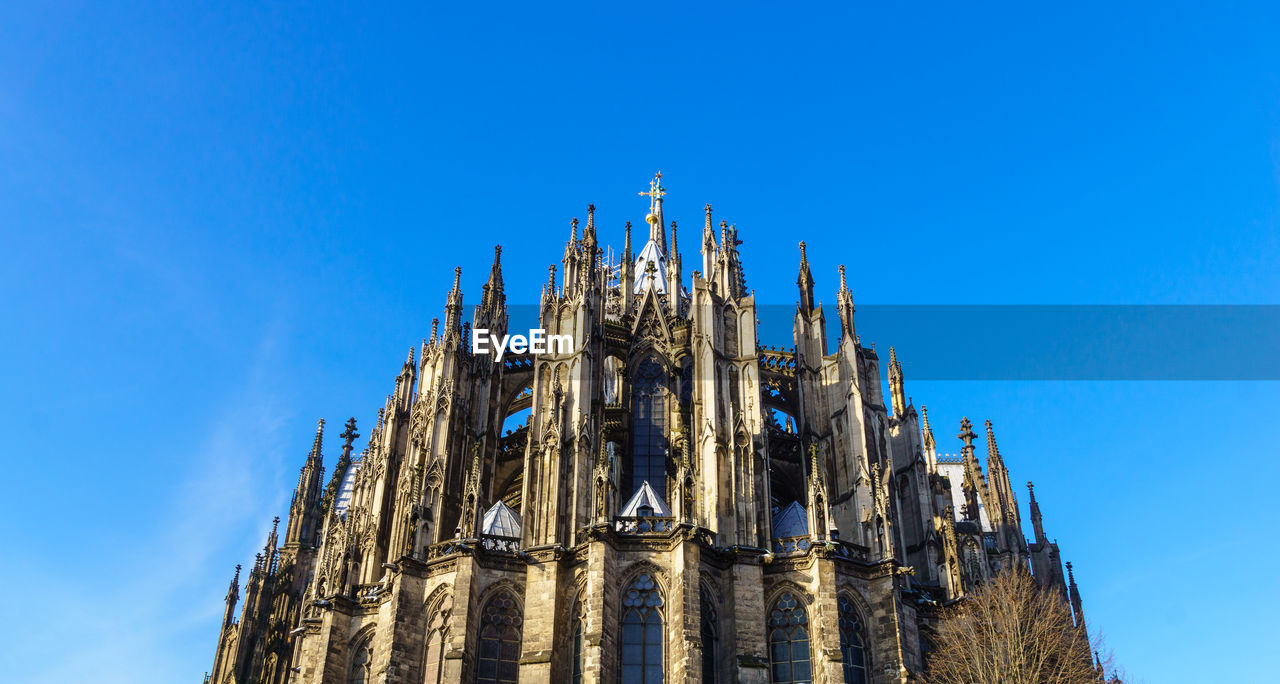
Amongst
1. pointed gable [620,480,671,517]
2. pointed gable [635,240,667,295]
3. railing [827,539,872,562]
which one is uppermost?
pointed gable [635,240,667,295]

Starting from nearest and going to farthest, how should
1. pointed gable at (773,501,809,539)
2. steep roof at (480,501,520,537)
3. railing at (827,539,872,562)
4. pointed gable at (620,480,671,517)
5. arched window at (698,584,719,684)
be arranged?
arched window at (698,584,719,684)
railing at (827,539,872,562)
pointed gable at (620,480,671,517)
steep roof at (480,501,520,537)
pointed gable at (773,501,809,539)

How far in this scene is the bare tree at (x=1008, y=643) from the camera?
35.4 m

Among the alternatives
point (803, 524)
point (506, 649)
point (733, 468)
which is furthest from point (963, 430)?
point (506, 649)

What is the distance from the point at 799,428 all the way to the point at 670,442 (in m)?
6.13

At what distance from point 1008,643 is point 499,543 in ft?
62.0

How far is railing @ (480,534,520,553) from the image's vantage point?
4078 cm

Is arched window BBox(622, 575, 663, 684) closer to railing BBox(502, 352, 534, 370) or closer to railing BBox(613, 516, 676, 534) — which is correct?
railing BBox(613, 516, 676, 534)

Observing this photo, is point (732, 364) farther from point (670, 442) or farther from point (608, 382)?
point (608, 382)

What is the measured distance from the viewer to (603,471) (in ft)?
131

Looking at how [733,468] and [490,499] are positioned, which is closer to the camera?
[733,468]

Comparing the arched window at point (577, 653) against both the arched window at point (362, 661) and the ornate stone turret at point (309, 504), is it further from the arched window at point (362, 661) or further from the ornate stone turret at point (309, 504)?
the ornate stone turret at point (309, 504)

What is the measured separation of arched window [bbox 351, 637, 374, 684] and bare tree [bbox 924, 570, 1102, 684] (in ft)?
70.0

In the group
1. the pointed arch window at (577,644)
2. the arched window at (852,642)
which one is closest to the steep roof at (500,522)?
the pointed arch window at (577,644)

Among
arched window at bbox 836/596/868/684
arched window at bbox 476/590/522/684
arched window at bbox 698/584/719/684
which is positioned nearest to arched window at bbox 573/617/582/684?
arched window at bbox 476/590/522/684
